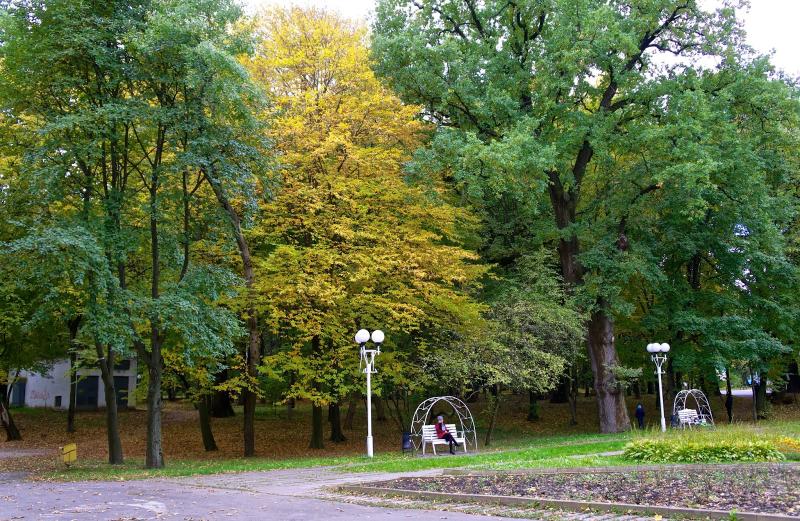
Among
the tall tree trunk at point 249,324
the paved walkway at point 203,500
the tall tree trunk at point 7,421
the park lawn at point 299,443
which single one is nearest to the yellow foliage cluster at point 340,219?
the tall tree trunk at point 249,324

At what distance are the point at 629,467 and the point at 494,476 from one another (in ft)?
7.76

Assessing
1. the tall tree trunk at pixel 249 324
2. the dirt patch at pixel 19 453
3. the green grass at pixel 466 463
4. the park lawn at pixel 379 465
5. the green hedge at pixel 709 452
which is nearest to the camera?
the green hedge at pixel 709 452

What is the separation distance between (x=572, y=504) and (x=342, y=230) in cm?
1324

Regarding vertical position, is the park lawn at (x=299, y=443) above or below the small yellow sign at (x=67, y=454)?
below

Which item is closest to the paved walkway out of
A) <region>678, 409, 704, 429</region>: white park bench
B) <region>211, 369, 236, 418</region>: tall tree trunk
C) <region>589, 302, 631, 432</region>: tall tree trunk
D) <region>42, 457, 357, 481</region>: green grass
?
<region>42, 457, 357, 481</region>: green grass

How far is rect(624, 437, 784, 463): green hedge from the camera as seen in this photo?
12.4 m

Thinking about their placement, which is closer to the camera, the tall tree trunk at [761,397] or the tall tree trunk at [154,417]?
the tall tree trunk at [154,417]

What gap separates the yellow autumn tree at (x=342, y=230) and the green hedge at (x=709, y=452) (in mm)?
9012

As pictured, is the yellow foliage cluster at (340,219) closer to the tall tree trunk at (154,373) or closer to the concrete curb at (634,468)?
the tall tree trunk at (154,373)

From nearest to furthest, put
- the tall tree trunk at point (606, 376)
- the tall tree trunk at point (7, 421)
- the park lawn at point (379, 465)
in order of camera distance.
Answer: the park lawn at point (379, 465)
the tall tree trunk at point (606, 376)
the tall tree trunk at point (7, 421)

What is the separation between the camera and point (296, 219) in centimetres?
2123

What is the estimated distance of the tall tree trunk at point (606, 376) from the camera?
78.9ft

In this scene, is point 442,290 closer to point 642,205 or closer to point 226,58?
point 642,205

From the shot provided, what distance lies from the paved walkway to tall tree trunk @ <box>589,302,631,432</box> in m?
12.9
